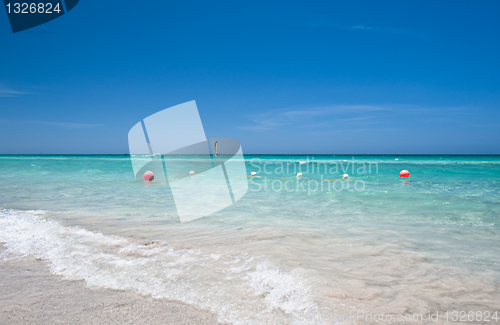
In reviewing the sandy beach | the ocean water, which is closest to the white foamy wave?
the ocean water

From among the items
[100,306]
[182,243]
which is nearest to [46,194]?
[182,243]

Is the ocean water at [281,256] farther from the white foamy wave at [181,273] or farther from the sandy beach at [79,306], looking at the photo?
the sandy beach at [79,306]

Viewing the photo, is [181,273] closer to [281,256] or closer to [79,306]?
[79,306]

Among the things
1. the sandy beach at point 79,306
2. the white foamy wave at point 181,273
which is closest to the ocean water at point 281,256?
the white foamy wave at point 181,273

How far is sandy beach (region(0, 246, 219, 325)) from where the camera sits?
2.05 m

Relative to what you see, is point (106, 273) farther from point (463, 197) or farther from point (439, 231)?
point (463, 197)

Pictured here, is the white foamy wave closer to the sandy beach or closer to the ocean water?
the ocean water

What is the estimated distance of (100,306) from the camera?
87.4 inches

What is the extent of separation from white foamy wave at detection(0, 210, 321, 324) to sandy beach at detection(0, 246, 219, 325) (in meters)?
0.12

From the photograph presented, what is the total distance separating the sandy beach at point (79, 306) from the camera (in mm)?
2049

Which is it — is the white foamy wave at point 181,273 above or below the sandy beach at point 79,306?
below

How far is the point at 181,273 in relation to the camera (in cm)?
288

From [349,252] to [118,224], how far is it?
417cm

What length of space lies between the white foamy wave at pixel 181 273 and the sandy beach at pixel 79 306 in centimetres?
12
